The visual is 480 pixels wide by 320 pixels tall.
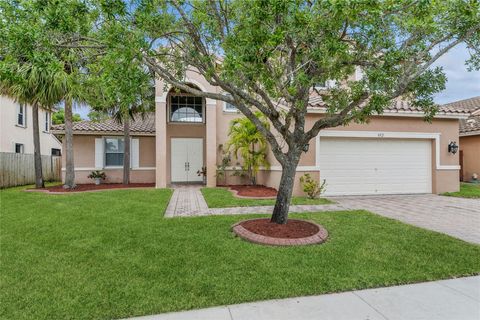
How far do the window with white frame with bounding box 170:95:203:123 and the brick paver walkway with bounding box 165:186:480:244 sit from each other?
240 inches

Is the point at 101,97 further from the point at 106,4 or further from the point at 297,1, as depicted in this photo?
the point at 297,1

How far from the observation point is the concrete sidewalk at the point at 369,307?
340 cm

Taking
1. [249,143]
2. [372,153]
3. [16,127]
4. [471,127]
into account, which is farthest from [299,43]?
[16,127]

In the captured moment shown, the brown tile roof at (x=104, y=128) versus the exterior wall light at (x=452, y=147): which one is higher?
the brown tile roof at (x=104, y=128)

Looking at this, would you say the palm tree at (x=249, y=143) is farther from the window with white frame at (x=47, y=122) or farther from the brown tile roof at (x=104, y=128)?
the window with white frame at (x=47, y=122)

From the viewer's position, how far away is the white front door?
16531 mm

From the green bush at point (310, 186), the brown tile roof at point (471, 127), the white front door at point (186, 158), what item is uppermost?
the brown tile roof at point (471, 127)

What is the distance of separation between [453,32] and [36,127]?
16.6 metres

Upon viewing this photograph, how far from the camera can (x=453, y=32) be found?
5453mm

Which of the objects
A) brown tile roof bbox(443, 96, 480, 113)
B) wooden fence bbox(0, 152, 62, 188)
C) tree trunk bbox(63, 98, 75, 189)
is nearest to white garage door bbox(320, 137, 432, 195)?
brown tile roof bbox(443, 96, 480, 113)

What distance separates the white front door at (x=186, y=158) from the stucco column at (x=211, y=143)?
2.35 metres

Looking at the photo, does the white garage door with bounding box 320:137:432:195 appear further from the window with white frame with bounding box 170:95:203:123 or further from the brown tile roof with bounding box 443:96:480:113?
the brown tile roof with bounding box 443:96:480:113

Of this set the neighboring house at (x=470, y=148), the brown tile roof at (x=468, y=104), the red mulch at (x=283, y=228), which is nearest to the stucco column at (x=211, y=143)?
the red mulch at (x=283, y=228)

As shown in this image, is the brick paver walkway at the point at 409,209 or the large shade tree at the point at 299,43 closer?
the large shade tree at the point at 299,43
